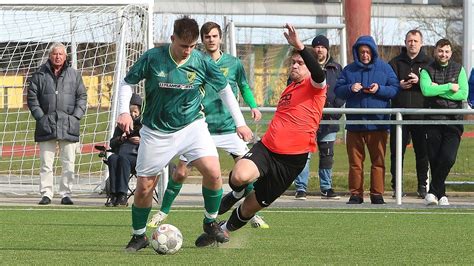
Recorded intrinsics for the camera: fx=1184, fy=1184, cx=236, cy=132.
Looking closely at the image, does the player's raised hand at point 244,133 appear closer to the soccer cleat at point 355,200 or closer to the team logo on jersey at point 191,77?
the team logo on jersey at point 191,77

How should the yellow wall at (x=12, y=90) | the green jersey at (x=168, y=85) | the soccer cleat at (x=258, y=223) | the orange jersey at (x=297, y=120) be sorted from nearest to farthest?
the green jersey at (x=168, y=85) < the orange jersey at (x=297, y=120) < the soccer cleat at (x=258, y=223) < the yellow wall at (x=12, y=90)

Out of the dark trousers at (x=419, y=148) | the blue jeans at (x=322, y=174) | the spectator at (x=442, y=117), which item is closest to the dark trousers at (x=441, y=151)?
the spectator at (x=442, y=117)

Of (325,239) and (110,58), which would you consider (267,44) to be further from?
(325,239)

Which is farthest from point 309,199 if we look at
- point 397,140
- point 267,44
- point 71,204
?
point 267,44

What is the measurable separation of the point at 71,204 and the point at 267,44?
13483mm

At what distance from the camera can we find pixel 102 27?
1800cm

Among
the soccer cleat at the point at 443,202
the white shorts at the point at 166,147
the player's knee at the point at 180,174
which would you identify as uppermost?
the white shorts at the point at 166,147

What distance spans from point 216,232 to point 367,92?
5.43 metres

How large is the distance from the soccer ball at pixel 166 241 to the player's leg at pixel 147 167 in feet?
1.12

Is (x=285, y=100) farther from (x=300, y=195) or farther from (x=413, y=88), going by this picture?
(x=300, y=195)

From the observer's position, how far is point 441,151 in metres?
14.7

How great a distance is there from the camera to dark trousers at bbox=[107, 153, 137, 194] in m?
14.9

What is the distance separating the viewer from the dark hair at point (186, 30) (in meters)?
9.02

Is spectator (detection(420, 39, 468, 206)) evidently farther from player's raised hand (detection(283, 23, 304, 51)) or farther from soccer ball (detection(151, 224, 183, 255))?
soccer ball (detection(151, 224, 183, 255))
